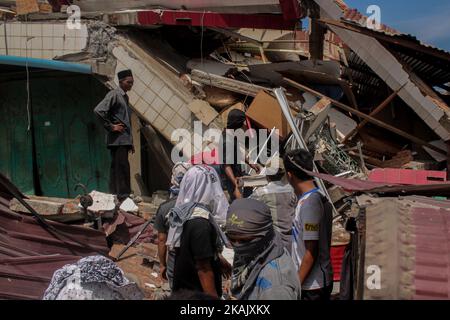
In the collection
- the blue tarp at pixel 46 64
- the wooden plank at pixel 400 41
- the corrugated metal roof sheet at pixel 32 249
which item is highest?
the wooden plank at pixel 400 41

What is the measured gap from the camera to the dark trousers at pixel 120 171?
21.7 ft

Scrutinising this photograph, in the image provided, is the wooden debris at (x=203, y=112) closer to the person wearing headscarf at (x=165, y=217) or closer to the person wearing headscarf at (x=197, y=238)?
the person wearing headscarf at (x=165, y=217)

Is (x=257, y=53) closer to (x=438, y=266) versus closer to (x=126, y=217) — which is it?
(x=126, y=217)

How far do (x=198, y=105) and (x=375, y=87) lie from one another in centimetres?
290

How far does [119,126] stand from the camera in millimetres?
6465

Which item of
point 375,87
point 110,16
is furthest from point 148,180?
point 375,87

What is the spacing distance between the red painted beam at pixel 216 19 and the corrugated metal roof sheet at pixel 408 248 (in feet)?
16.8

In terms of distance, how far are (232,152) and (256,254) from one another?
2633 millimetres

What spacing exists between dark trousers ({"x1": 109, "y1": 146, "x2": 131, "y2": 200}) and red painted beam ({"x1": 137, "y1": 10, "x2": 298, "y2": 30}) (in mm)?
2000

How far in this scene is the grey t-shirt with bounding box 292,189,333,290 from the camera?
3232 millimetres

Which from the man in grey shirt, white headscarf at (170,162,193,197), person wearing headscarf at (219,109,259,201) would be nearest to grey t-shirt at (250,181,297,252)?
the man in grey shirt

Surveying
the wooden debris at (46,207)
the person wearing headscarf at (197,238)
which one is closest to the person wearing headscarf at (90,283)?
the person wearing headscarf at (197,238)

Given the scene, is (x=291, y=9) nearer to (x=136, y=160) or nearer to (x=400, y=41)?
(x=400, y=41)

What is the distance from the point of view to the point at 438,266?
8.10ft
